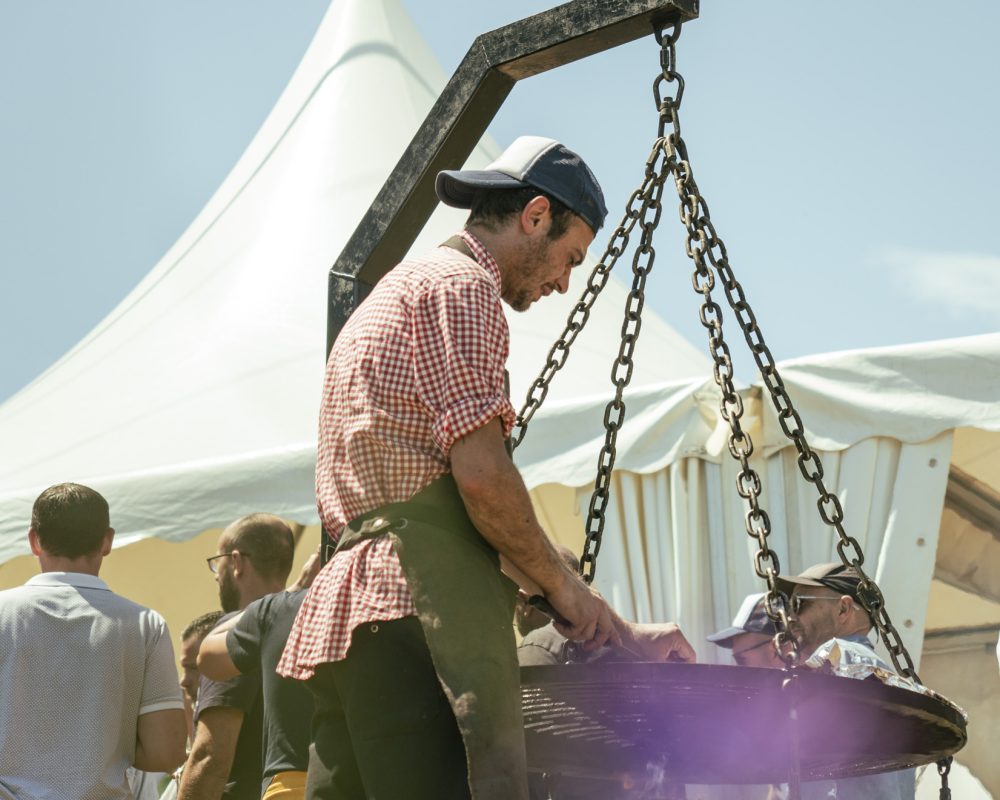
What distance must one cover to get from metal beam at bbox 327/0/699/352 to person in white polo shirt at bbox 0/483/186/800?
40.7 inches

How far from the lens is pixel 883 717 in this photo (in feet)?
7.89

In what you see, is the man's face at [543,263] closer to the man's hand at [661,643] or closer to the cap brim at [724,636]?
the man's hand at [661,643]

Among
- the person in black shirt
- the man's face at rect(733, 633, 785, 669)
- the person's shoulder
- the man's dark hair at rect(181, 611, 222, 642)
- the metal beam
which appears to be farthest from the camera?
the man's dark hair at rect(181, 611, 222, 642)

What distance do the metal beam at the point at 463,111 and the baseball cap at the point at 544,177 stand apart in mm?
435

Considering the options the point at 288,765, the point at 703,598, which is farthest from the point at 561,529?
the point at 288,765

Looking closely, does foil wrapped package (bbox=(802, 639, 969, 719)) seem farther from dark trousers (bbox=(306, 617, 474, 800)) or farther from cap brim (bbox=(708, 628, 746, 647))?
dark trousers (bbox=(306, 617, 474, 800))

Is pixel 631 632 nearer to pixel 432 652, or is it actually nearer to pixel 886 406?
pixel 432 652

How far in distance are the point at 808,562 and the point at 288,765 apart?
2.34m

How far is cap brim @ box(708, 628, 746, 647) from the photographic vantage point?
179 inches

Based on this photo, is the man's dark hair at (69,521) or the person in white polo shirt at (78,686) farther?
the man's dark hair at (69,521)

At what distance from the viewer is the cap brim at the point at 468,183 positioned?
220cm

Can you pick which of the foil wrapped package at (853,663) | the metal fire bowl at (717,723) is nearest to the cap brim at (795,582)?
the foil wrapped package at (853,663)

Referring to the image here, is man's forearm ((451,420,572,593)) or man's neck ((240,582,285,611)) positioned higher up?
man's forearm ((451,420,572,593))

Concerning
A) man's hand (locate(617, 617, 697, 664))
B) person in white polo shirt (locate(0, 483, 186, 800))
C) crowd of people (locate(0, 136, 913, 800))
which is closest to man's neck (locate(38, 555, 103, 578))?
person in white polo shirt (locate(0, 483, 186, 800))
